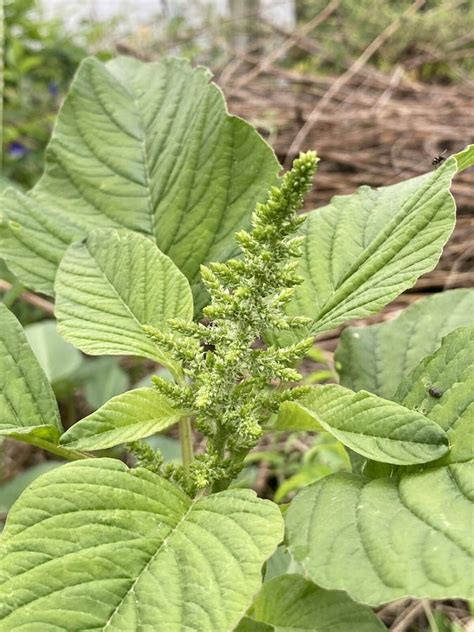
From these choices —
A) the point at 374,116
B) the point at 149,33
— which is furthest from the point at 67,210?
the point at 149,33

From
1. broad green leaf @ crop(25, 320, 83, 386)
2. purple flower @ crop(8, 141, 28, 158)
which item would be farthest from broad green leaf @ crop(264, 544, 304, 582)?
purple flower @ crop(8, 141, 28, 158)

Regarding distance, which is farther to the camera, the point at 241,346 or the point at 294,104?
the point at 294,104

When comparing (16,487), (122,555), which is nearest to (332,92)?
(16,487)

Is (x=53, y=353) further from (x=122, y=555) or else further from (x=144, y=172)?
(x=122, y=555)

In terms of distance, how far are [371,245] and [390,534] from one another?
0.84 feet

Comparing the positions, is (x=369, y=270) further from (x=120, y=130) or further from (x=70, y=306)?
(x=120, y=130)

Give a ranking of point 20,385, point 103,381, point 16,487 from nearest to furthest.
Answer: point 20,385 < point 16,487 < point 103,381

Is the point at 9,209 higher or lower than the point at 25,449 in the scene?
higher

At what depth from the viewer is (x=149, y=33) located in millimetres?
4668

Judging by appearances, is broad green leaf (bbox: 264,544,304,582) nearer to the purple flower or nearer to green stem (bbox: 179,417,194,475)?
green stem (bbox: 179,417,194,475)

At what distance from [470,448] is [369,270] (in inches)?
6.8

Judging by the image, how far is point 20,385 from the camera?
2.04 ft

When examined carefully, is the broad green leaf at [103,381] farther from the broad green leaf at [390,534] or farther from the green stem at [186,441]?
the broad green leaf at [390,534]

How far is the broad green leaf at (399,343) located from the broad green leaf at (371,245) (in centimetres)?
12
